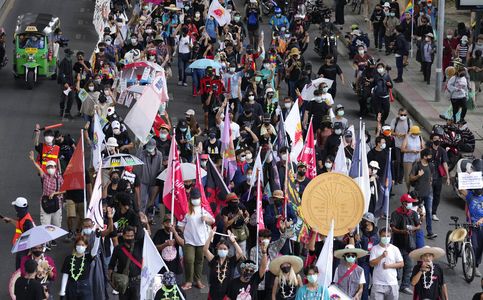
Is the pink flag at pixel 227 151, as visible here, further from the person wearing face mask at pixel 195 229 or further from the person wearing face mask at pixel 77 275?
the person wearing face mask at pixel 77 275

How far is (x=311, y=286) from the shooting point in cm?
1922

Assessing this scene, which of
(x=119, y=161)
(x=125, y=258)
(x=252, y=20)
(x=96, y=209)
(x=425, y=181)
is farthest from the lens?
(x=252, y=20)

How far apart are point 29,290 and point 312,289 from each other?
3818 mm

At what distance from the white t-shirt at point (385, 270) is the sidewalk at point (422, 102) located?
1060cm

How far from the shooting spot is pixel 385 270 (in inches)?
832

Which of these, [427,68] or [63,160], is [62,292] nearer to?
[63,160]

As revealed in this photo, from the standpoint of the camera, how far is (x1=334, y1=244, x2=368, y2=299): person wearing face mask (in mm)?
20594

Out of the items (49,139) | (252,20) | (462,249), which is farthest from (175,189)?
(252,20)

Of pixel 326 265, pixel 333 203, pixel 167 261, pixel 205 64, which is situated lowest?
pixel 167 261

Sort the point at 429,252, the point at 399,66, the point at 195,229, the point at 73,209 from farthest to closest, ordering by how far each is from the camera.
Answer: the point at 399,66 < the point at 73,209 < the point at 195,229 < the point at 429,252

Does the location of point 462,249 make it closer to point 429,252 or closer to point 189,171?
point 429,252

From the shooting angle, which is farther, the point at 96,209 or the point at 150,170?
the point at 150,170

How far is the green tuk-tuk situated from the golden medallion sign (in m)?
17.3

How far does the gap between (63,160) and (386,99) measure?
9.06 meters
